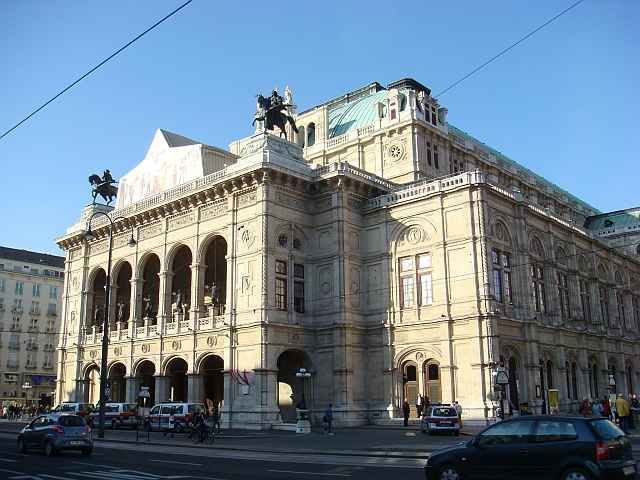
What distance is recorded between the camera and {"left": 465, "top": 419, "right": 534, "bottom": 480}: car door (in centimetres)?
1256

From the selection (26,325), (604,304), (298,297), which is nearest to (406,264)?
(298,297)

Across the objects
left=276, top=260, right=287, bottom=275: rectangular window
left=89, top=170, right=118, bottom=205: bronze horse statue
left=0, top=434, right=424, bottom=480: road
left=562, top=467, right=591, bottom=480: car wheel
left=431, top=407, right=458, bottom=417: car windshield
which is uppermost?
left=89, top=170, right=118, bottom=205: bronze horse statue

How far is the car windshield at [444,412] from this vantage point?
106ft

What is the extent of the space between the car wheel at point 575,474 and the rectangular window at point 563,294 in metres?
36.9

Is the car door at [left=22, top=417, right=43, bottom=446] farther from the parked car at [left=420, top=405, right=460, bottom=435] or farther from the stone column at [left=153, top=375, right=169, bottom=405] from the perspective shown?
the stone column at [left=153, top=375, right=169, bottom=405]

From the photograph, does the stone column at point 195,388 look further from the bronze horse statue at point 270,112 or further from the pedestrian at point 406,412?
the bronze horse statue at point 270,112

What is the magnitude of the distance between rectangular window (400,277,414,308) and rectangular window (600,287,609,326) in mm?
20571

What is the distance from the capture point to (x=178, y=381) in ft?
170

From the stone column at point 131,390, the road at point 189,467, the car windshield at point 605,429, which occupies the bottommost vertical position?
the road at point 189,467

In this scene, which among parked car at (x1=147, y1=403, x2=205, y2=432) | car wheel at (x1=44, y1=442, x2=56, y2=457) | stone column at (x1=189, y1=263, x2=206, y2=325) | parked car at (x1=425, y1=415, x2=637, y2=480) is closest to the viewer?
parked car at (x1=425, y1=415, x2=637, y2=480)

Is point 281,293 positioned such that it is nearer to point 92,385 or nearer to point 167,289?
point 167,289

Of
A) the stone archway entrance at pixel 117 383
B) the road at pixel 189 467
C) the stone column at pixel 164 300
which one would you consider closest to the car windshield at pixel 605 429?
the road at pixel 189 467

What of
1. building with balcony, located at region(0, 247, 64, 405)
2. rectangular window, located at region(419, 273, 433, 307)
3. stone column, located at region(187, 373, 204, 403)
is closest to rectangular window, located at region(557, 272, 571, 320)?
rectangular window, located at region(419, 273, 433, 307)

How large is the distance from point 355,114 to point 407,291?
72.3ft
